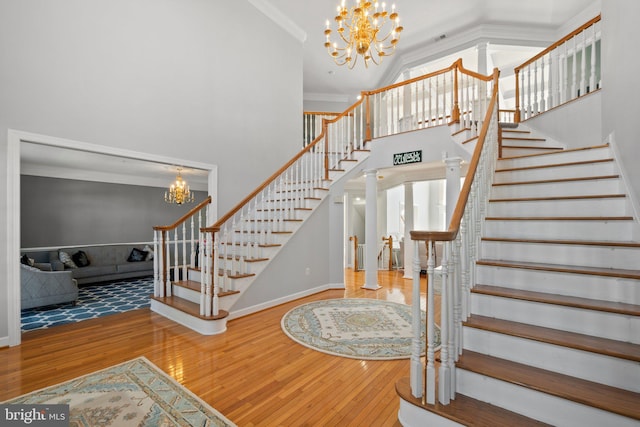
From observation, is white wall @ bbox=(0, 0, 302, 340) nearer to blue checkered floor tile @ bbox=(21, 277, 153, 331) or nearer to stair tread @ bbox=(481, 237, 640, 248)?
blue checkered floor tile @ bbox=(21, 277, 153, 331)

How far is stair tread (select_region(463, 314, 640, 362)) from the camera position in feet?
4.77

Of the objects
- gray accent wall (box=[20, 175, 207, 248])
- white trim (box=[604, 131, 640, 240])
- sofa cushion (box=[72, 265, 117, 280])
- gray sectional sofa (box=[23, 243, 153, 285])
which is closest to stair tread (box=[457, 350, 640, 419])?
white trim (box=[604, 131, 640, 240])

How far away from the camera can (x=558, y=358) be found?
1583 mm

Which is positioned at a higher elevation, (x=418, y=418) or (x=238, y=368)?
(x=418, y=418)

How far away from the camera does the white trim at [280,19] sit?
5379 mm

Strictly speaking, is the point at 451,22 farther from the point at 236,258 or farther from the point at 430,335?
the point at 430,335

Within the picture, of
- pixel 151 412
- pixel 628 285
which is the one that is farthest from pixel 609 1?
pixel 151 412

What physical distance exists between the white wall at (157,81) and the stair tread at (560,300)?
3989mm

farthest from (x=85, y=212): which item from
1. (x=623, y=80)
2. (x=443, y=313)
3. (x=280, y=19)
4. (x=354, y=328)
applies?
(x=623, y=80)

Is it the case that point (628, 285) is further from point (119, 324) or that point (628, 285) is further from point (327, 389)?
point (119, 324)

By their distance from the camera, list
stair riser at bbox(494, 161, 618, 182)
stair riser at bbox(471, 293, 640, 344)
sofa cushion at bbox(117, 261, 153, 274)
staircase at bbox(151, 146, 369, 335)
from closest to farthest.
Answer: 1. stair riser at bbox(471, 293, 640, 344)
2. stair riser at bbox(494, 161, 618, 182)
3. staircase at bbox(151, 146, 369, 335)
4. sofa cushion at bbox(117, 261, 153, 274)

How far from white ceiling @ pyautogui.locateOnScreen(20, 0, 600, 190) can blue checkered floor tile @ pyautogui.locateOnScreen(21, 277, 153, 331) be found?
2425 mm

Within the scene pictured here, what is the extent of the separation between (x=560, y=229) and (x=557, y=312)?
0.91 m

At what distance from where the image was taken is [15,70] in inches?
113
